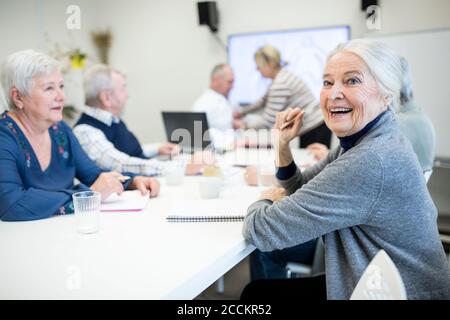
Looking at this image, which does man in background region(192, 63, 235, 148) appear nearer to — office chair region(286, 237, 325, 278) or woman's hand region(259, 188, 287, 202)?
office chair region(286, 237, 325, 278)

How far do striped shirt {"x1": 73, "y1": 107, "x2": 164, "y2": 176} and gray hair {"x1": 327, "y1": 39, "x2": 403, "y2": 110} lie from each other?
1.18m

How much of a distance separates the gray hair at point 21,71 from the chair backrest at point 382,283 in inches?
51.0

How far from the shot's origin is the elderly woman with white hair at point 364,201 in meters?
1.01

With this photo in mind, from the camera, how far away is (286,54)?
13.8ft

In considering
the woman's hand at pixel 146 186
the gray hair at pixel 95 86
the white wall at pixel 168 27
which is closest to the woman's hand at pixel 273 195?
the woman's hand at pixel 146 186

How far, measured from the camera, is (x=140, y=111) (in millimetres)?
5359

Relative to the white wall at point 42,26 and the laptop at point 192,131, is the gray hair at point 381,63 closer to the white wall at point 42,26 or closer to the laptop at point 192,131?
the laptop at point 192,131

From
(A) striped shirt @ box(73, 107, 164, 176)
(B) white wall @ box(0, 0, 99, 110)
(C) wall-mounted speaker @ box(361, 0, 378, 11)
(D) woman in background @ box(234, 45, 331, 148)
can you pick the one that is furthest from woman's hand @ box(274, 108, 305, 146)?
(B) white wall @ box(0, 0, 99, 110)

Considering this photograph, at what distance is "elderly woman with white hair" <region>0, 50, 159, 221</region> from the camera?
1357 millimetres

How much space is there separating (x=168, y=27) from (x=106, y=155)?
10.5ft

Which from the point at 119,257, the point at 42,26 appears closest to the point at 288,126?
the point at 119,257

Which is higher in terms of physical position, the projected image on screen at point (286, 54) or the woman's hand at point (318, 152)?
the projected image on screen at point (286, 54)
